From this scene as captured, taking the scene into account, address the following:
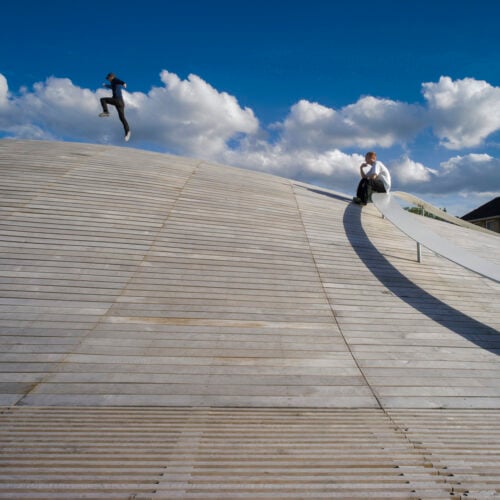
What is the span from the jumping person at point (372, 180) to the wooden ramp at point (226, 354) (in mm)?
1900

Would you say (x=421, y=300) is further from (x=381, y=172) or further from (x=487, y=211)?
(x=487, y=211)

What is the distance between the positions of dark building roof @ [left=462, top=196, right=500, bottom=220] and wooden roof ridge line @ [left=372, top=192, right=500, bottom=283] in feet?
123

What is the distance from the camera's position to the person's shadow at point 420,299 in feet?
14.1

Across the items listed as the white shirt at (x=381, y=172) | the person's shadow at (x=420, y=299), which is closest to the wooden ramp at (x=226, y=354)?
the person's shadow at (x=420, y=299)

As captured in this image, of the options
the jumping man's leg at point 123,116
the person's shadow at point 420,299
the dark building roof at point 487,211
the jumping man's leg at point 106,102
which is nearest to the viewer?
the person's shadow at point 420,299

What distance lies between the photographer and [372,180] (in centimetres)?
910

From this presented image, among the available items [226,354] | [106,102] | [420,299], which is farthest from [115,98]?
[420,299]

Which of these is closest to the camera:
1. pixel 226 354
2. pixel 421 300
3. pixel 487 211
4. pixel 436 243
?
pixel 226 354

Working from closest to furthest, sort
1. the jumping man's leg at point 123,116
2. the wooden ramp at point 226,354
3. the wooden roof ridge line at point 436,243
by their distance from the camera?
1. the wooden ramp at point 226,354
2. the wooden roof ridge line at point 436,243
3. the jumping man's leg at point 123,116

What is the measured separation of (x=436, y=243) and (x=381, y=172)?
3452 millimetres

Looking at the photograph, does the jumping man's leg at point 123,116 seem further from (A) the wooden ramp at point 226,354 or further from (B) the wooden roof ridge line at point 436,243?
(B) the wooden roof ridge line at point 436,243

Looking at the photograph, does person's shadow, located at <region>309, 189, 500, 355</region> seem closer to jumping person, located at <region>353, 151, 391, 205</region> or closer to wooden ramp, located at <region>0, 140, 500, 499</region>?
wooden ramp, located at <region>0, 140, 500, 499</region>

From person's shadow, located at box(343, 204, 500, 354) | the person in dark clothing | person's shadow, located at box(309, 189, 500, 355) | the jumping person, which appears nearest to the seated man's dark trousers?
the jumping person

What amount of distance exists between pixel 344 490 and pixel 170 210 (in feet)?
19.6
